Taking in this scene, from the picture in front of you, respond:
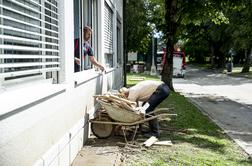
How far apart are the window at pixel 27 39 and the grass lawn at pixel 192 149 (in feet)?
7.71

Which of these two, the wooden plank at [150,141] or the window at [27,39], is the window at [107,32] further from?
the window at [27,39]

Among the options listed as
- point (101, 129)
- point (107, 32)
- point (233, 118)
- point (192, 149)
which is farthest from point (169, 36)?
point (192, 149)

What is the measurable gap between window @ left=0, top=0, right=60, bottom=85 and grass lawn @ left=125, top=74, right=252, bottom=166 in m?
2.35

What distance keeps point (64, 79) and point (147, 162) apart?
6.33 ft

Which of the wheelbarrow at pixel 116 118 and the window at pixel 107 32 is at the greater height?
the window at pixel 107 32

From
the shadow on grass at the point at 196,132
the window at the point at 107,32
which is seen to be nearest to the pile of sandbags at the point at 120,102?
the shadow on grass at the point at 196,132

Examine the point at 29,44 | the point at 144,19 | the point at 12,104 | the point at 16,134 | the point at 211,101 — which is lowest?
the point at 211,101

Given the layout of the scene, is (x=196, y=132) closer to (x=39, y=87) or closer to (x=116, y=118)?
(x=116, y=118)

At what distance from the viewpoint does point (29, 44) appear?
4852mm

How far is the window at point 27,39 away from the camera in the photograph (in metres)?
3.99

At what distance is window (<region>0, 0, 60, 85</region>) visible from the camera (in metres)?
3.99

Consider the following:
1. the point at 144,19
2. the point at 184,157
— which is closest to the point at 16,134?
the point at 184,157

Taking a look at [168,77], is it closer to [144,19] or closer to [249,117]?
[249,117]

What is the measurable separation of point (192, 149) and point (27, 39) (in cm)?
458
